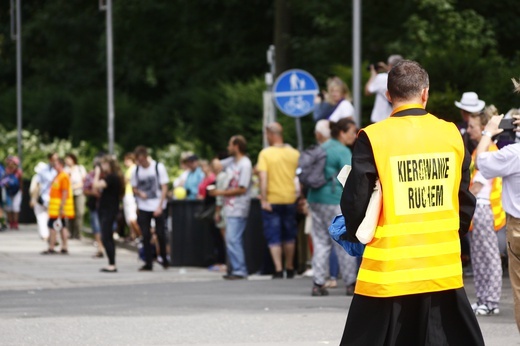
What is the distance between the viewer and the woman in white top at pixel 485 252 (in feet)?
41.1

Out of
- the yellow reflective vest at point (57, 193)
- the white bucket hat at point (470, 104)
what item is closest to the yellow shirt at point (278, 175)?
the white bucket hat at point (470, 104)

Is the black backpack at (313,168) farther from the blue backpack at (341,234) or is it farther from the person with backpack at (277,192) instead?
the blue backpack at (341,234)

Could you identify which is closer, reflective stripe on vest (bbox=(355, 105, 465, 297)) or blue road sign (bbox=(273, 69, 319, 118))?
reflective stripe on vest (bbox=(355, 105, 465, 297))

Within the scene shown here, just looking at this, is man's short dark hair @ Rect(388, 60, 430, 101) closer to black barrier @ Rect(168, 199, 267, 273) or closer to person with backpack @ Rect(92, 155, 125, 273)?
person with backpack @ Rect(92, 155, 125, 273)

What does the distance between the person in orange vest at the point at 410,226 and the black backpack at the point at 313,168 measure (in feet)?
26.7

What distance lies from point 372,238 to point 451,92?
39.5 feet

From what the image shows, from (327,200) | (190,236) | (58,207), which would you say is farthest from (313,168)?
(58,207)

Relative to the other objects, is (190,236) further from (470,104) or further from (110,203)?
(470,104)

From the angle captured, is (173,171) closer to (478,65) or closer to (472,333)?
(478,65)

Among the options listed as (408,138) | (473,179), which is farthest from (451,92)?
(408,138)

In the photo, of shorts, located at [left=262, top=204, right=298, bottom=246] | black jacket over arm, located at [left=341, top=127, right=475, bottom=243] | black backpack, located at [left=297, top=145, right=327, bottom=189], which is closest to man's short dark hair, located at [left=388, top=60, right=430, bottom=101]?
black jacket over arm, located at [left=341, top=127, right=475, bottom=243]

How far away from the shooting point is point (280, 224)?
17.8 meters

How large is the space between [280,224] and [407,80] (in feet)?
35.5

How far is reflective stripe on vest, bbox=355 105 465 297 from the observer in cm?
687
